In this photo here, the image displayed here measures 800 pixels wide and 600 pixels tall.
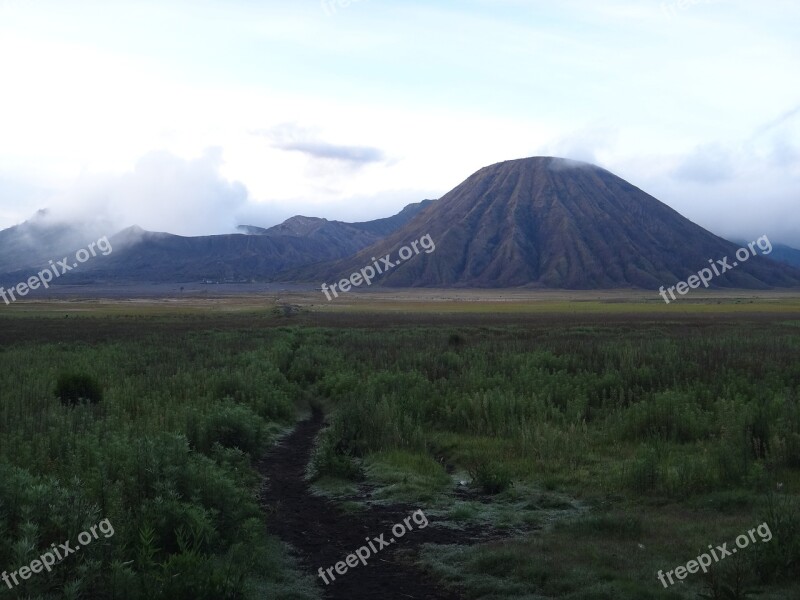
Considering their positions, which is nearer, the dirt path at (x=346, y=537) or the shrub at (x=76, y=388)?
the dirt path at (x=346, y=537)

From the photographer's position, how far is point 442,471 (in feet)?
45.4

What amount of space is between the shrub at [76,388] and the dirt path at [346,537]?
6.60 metres

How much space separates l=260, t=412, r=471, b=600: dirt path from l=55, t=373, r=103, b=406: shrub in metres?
6.60

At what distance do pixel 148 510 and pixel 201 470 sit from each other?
5.12ft

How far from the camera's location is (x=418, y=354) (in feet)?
96.0

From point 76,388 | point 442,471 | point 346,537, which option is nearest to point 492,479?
point 442,471

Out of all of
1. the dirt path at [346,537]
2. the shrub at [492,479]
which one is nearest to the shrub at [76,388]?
the dirt path at [346,537]

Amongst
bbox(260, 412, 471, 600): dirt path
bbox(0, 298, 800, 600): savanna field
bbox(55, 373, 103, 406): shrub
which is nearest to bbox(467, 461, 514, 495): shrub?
bbox(0, 298, 800, 600): savanna field

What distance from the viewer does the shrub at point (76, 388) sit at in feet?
59.5

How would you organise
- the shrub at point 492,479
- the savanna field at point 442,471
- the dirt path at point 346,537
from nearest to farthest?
1. the savanna field at point 442,471
2. the dirt path at point 346,537
3. the shrub at point 492,479

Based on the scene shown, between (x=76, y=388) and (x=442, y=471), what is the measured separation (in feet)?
33.5

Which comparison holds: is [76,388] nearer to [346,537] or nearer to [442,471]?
[442,471]

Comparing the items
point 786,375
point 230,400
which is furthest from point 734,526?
point 786,375

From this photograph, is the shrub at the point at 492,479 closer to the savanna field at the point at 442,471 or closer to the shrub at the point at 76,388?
the savanna field at the point at 442,471
